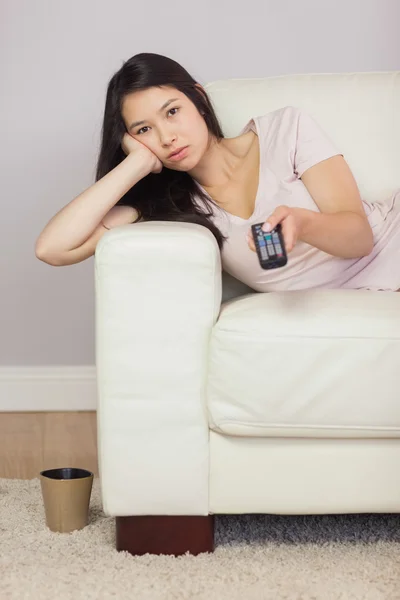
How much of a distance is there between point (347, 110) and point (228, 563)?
108 cm

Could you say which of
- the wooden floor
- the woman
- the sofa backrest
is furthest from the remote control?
the wooden floor

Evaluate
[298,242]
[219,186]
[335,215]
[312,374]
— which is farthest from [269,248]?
[219,186]

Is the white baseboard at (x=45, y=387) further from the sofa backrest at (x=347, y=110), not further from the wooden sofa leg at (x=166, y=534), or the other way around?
the wooden sofa leg at (x=166, y=534)

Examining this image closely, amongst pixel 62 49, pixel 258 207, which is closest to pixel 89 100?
pixel 62 49

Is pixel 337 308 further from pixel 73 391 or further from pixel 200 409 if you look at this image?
pixel 73 391

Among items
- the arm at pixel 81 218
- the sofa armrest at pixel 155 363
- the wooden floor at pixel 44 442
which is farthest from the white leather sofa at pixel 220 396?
the wooden floor at pixel 44 442

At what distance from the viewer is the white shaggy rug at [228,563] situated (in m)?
1.33

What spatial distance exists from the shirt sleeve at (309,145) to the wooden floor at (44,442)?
3.02 feet

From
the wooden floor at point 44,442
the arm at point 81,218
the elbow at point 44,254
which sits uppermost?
the arm at point 81,218

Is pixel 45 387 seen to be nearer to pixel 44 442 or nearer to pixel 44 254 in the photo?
pixel 44 442

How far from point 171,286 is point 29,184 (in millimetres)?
1282

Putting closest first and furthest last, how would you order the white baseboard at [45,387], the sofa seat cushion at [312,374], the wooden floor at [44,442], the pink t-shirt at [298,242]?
the sofa seat cushion at [312,374], the pink t-shirt at [298,242], the wooden floor at [44,442], the white baseboard at [45,387]

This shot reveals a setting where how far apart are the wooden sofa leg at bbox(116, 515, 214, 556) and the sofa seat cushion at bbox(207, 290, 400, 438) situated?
205 millimetres

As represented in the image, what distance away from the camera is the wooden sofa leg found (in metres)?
1.51
